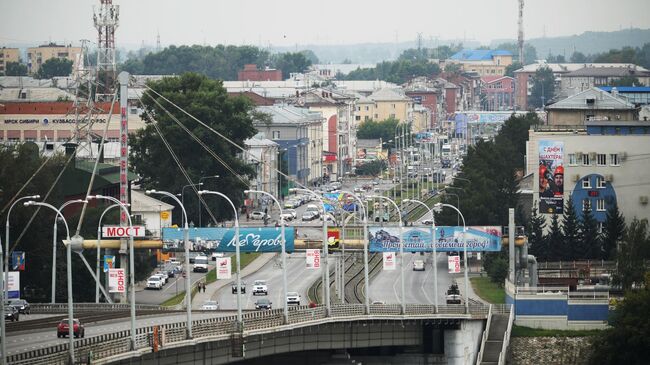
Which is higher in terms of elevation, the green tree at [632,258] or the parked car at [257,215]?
the green tree at [632,258]

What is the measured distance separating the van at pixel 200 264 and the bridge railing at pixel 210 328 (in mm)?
38292

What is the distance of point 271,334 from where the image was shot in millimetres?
87312

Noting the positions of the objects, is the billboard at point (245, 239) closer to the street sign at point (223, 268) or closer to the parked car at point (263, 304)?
the parked car at point (263, 304)

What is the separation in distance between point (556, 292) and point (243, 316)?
76.3ft

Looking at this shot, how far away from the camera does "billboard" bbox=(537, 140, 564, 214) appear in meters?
138

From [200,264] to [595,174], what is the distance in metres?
30.1

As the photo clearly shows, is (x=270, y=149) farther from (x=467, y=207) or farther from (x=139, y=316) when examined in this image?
(x=139, y=316)

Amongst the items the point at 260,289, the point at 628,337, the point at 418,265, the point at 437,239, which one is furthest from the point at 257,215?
the point at 628,337

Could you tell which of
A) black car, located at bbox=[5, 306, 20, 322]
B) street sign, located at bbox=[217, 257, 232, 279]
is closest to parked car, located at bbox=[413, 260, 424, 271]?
street sign, located at bbox=[217, 257, 232, 279]

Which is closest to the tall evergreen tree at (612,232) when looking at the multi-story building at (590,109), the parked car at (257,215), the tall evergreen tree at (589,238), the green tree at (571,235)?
the tall evergreen tree at (589,238)

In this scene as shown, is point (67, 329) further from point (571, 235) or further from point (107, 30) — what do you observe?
point (107, 30)

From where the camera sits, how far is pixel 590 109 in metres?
164

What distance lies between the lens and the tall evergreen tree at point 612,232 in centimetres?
12812

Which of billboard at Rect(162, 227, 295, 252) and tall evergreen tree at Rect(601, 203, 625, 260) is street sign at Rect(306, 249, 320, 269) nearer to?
billboard at Rect(162, 227, 295, 252)
